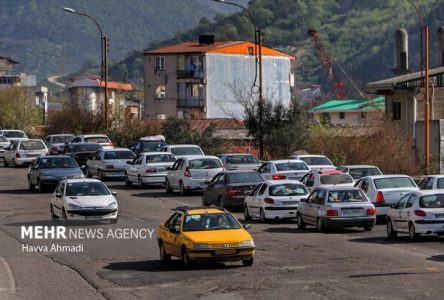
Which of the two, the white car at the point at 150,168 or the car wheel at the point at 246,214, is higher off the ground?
the white car at the point at 150,168

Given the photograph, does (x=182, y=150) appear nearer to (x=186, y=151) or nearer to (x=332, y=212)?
(x=186, y=151)

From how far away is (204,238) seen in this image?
2261cm

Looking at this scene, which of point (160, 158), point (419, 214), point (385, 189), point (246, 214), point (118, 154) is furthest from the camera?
point (118, 154)

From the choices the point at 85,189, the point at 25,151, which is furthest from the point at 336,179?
the point at 25,151

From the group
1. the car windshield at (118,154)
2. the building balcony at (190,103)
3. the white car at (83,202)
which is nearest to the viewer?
the white car at (83,202)

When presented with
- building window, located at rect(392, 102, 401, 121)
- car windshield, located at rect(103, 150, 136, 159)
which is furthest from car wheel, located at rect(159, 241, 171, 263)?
building window, located at rect(392, 102, 401, 121)

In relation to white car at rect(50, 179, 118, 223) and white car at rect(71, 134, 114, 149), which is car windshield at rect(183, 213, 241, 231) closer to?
white car at rect(50, 179, 118, 223)

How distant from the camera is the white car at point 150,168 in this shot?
4788cm

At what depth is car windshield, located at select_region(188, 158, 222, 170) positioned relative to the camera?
43.9 metres

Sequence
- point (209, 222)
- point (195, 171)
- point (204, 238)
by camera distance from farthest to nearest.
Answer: point (195, 171) < point (209, 222) < point (204, 238)

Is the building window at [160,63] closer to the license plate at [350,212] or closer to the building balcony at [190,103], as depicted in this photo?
the building balcony at [190,103]

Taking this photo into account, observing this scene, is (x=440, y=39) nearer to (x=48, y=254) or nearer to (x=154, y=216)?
(x=154, y=216)

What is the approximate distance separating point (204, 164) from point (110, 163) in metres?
8.89

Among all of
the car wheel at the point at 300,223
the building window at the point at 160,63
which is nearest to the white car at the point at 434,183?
the car wheel at the point at 300,223
